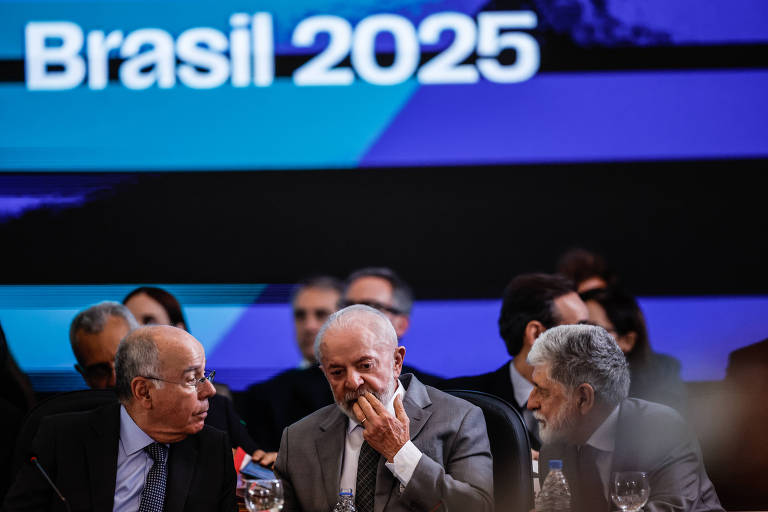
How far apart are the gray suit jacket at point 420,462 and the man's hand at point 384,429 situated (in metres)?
0.09

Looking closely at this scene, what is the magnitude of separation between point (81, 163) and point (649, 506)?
4.04 metres

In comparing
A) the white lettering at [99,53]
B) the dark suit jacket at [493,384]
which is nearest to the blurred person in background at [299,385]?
the dark suit jacket at [493,384]

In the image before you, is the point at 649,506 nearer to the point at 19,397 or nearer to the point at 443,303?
the point at 443,303

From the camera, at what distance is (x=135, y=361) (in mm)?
3102

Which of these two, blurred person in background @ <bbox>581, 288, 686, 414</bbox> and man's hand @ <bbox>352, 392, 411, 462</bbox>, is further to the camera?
blurred person in background @ <bbox>581, 288, 686, 414</bbox>

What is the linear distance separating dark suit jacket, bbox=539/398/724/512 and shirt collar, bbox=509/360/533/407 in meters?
0.90

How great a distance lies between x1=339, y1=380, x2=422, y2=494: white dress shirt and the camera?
2877mm

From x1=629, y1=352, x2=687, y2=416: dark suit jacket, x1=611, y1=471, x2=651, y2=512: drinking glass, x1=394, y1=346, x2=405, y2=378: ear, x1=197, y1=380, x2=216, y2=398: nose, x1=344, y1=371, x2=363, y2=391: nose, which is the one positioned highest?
x1=394, y1=346, x2=405, y2=378: ear

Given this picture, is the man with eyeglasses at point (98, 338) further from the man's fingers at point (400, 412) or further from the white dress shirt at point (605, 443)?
the white dress shirt at point (605, 443)

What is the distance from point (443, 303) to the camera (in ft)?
18.9

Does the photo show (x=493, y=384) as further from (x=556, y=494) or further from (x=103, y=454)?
(x=103, y=454)

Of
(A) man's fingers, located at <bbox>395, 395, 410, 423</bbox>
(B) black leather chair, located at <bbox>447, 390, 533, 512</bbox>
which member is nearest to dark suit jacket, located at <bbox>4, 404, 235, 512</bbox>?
(A) man's fingers, located at <bbox>395, 395, 410, 423</bbox>

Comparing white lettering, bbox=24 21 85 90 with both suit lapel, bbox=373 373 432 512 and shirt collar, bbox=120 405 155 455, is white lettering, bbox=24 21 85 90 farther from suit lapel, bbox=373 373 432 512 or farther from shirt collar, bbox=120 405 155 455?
suit lapel, bbox=373 373 432 512

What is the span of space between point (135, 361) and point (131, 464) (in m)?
0.32
